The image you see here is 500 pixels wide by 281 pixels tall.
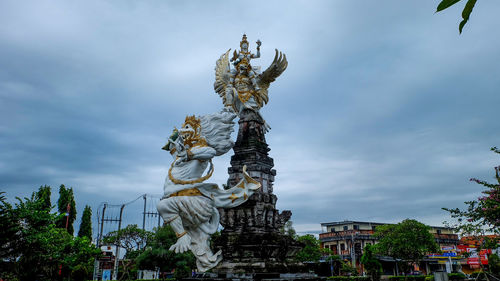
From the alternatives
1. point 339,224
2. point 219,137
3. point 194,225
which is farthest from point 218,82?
point 339,224

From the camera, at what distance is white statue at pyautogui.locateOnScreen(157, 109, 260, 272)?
7.38 metres

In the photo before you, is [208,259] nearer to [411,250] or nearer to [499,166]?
[499,166]

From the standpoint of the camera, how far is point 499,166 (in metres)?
11.6

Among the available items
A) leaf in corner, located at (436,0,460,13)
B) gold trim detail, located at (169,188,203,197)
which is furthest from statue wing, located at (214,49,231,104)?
leaf in corner, located at (436,0,460,13)

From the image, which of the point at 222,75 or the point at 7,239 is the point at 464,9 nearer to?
the point at 222,75

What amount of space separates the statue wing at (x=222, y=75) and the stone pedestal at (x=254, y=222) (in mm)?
1026

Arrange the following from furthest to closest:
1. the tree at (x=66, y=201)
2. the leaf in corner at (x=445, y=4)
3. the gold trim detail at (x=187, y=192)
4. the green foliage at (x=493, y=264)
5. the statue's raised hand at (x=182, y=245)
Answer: the tree at (x=66, y=201) < the green foliage at (x=493, y=264) < the gold trim detail at (x=187, y=192) < the statue's raised hand at (x=182, y=245) < the leaf in corner at (x=445, y=4)

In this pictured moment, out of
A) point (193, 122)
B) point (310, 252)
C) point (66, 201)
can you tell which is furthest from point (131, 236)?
point (193, 122)

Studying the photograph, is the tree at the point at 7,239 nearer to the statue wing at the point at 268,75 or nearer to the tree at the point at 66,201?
the statue wing at the point at 268,75

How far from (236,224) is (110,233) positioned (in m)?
28.3

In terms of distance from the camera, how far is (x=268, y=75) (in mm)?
10539

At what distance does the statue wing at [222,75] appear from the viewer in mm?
10656

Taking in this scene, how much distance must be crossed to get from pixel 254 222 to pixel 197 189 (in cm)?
201

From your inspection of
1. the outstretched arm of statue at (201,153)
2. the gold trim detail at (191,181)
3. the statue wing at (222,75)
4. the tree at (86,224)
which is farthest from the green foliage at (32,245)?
the tree at (86,224)
